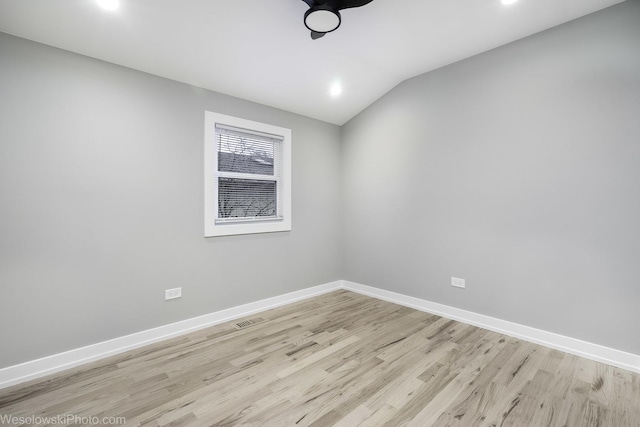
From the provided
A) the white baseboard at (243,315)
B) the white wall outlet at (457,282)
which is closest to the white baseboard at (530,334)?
the white baseboard at (243,315)

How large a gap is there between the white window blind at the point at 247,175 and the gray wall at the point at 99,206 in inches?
10.6

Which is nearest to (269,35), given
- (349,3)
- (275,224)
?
(349,3)

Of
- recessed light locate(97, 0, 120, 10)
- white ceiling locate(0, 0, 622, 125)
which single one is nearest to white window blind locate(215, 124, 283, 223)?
white ceiling locate(0, 0, 622, 125)

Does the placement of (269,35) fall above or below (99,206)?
above

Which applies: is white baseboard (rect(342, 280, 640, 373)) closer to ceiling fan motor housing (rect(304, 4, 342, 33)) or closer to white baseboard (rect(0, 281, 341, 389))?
white baseboard (rect(0, 281, 341, 389))

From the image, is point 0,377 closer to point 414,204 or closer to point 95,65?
point 95,65

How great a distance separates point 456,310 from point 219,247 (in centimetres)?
278

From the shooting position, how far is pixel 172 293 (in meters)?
2.78

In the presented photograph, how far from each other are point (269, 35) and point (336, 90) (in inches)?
47.2

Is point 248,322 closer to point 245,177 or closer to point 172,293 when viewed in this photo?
point 172,293

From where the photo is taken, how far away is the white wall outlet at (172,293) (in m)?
2.74

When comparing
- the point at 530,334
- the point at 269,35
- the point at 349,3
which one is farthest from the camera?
the point at 530,334

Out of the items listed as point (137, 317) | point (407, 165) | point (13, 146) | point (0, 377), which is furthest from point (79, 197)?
point (407, 165)

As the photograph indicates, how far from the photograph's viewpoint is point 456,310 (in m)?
3.14
